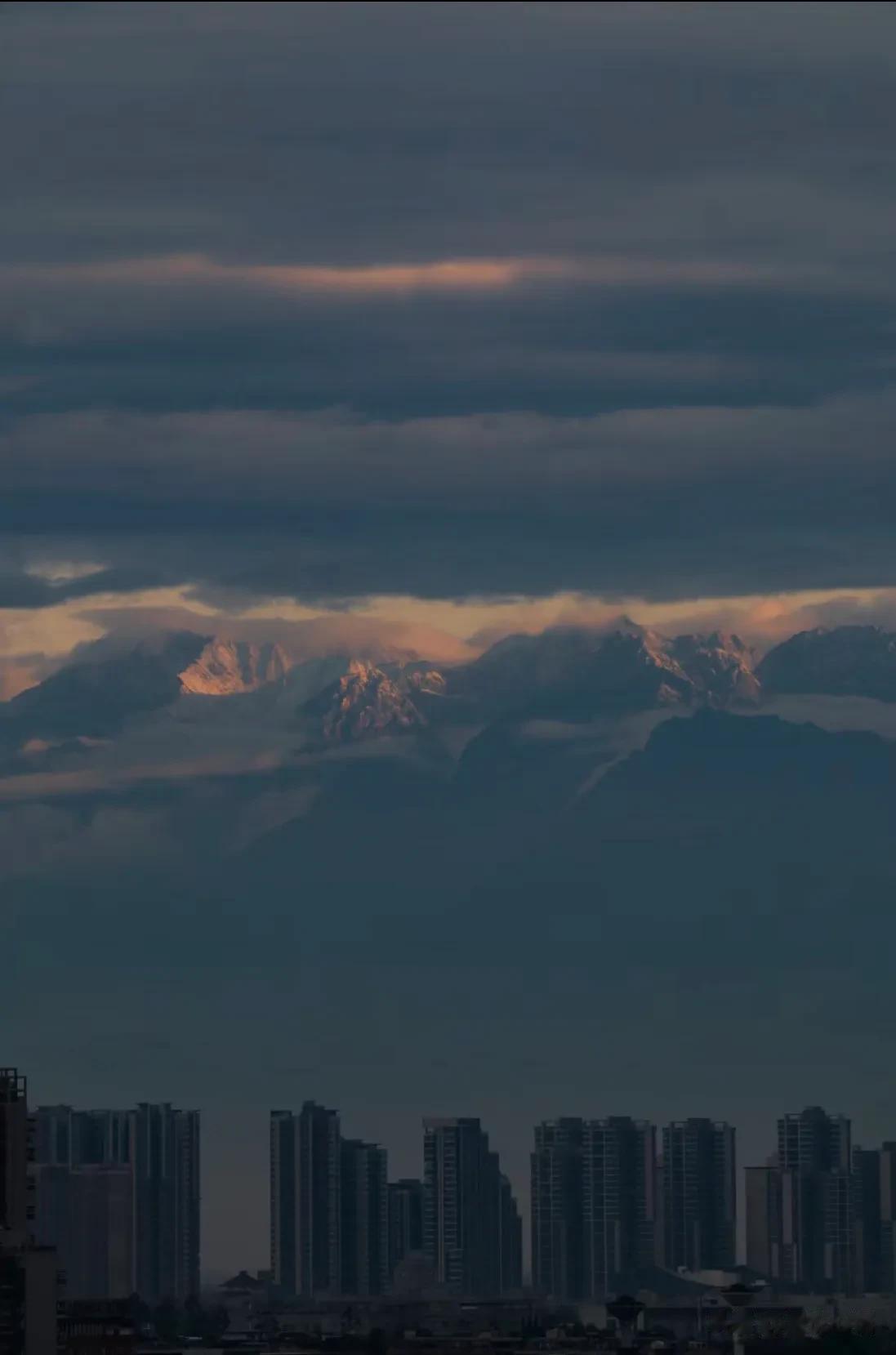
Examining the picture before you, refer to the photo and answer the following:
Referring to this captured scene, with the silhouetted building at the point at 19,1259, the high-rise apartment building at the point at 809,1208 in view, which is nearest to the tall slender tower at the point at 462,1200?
the high-rise apartment building at the point at 809,1208

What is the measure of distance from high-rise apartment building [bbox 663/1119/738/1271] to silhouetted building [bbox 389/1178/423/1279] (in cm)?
720

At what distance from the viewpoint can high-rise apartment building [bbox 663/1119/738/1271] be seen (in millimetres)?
106250

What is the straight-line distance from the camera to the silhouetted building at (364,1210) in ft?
343

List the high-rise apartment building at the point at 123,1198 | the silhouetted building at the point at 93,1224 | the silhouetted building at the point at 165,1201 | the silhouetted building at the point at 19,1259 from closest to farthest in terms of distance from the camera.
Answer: the silhouetted building at the point at 19,1259 < the silhouetted building at the point at 93,1224 < the high-rise apartment building at the point at 123,1198 < the silhouetted building at the point at 165,1201

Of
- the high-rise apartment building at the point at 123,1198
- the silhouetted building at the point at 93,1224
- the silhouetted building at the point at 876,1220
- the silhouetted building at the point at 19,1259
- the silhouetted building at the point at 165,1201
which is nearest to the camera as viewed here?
the silhouetted building at the point at 19,1259

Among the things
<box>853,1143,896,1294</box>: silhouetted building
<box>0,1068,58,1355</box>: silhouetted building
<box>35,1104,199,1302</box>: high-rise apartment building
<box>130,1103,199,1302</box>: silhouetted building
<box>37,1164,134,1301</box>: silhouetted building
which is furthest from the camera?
<box>853,1143,896,1294</box>: silhouetted building

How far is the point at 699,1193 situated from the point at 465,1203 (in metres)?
6.96

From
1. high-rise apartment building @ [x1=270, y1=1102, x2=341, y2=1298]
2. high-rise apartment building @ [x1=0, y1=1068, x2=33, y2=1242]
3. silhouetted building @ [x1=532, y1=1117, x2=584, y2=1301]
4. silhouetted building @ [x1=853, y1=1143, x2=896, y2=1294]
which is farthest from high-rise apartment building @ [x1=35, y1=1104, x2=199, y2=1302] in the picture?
high-rise apartment building @ [x1=0, y1=1068, x2=33, y2=1242]

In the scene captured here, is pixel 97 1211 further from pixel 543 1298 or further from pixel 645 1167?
pixel 645 1167

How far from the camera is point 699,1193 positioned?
357ft

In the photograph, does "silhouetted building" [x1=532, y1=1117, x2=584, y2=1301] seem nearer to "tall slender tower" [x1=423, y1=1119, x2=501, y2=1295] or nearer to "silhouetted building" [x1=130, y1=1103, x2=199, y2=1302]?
"tall slender tower" [x1=423, y1=1119, x2=501, y2=1295]

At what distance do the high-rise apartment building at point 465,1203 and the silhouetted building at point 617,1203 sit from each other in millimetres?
2697

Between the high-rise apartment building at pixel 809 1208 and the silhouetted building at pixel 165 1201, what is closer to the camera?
the silhouetted building at pixel 165 1201

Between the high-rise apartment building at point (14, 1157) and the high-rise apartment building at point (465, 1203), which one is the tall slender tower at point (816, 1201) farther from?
the high-rise apartment building at point (14, 1157)
